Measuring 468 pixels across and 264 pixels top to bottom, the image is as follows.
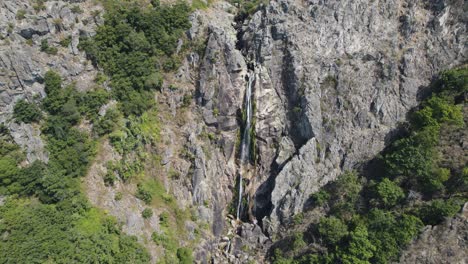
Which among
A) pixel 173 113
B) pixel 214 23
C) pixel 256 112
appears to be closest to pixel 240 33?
pixel 214 23

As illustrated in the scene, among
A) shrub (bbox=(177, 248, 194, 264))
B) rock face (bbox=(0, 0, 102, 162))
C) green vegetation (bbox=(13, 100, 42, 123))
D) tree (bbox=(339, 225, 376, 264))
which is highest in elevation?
rock face (bbox=(0, 0, 102, 162))

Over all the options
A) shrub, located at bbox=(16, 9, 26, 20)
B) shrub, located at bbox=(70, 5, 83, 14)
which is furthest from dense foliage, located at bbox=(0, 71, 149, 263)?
shrub, located at bbox=(70, 5, 83, 14)

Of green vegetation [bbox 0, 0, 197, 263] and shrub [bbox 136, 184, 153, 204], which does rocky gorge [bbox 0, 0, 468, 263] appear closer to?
shrub [bbox 136, 184, 153, 204]

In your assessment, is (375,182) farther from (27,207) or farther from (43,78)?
(43,78)

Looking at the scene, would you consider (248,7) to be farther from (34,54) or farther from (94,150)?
(94,150)

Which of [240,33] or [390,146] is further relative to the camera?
[240,33]

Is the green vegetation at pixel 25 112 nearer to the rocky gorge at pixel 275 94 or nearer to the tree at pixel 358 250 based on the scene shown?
the rocky gorge at pixel 275 94

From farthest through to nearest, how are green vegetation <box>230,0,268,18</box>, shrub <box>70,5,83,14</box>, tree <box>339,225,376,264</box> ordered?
green vegetation <box>230,0,268,18</box>
shrub <box>70,5,83,14</box>
tree <box>339,225,376,264</box>
